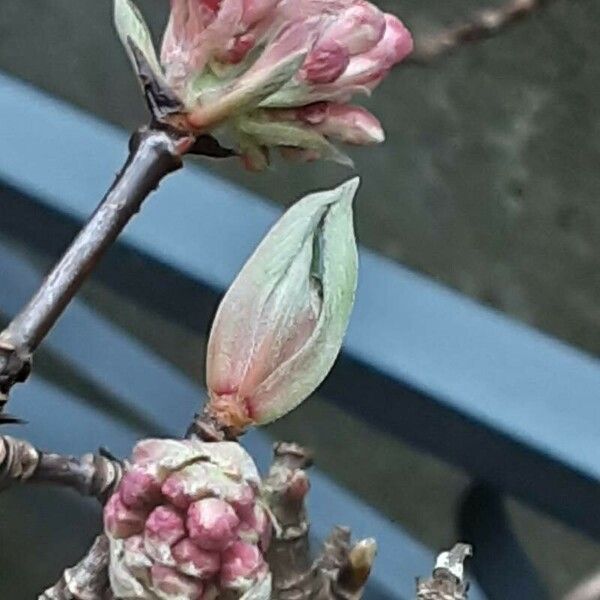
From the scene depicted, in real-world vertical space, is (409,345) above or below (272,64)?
below

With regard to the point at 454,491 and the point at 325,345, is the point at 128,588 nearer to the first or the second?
the point at 325,345

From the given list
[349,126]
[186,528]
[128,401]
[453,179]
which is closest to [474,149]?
[453,179]

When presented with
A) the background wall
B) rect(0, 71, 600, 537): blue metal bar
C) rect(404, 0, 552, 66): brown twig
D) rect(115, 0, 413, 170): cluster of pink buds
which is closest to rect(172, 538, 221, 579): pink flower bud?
rect(115, 0, 413, 170): cluster of pink buds

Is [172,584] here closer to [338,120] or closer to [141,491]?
[141,491]

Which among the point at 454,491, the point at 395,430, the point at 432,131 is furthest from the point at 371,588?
the point at 432,131

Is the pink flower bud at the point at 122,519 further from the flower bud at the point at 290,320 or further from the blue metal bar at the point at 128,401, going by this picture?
the blue metal bar at the point at 128,401

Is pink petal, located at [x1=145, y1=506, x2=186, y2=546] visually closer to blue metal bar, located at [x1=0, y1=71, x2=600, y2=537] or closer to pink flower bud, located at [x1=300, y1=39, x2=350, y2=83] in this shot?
pink flower bud, located at [x1=300, y1=39, x2=350, y2=83]
